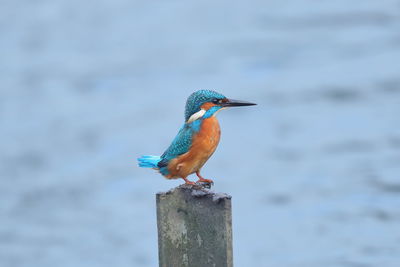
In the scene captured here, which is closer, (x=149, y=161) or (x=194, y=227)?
(x=194, y=227)

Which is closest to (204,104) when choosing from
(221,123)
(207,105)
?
(207,105)

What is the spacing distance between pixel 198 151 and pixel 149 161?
243 mm

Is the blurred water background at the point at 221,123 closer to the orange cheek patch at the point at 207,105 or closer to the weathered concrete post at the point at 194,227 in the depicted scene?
the orange cheek patch at the point at 207,105

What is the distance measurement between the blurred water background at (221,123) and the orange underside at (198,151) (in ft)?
12.0

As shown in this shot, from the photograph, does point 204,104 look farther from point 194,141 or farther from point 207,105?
point 194,141

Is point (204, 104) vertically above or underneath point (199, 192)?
above

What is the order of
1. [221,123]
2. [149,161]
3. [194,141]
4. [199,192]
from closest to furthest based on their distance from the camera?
[199,192]
[194,141]
[149,161]
[221,123]

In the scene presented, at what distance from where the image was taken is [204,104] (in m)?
3.99

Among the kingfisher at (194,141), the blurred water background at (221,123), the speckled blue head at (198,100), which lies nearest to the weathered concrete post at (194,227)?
the kingfisher at (194,141)

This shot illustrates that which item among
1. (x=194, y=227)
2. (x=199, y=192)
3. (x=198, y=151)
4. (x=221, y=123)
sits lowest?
(x=194, y=227)

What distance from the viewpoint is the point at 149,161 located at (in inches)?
158

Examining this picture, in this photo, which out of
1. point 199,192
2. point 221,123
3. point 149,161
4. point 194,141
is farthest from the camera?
point 221,123

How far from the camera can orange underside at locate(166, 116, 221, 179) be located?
3.90 m

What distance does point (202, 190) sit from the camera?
359 cm
